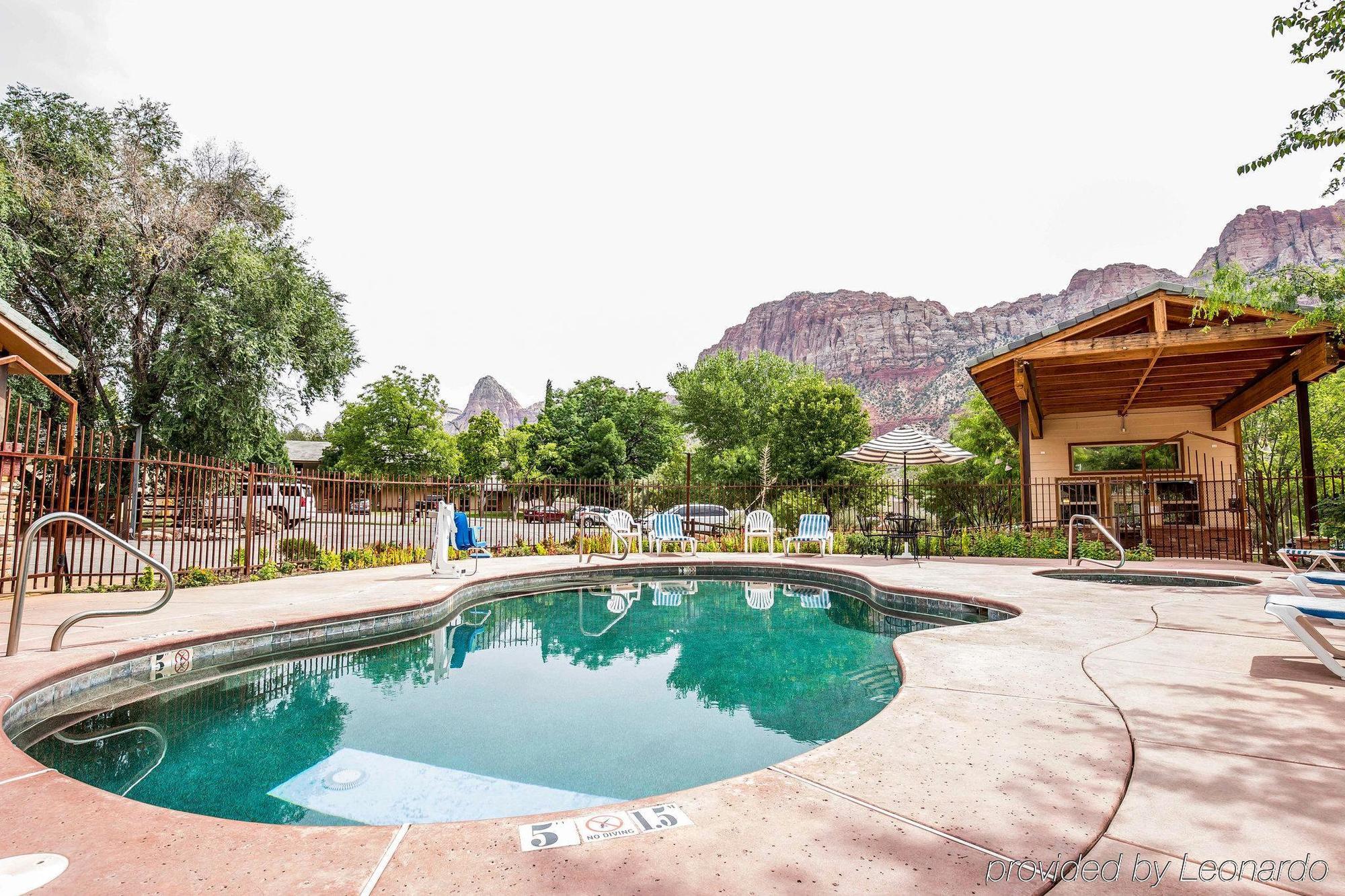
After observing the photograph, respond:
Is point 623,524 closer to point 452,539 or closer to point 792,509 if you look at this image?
point 452,539

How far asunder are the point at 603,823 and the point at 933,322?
360 ft

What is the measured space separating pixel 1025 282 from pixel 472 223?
8947cm

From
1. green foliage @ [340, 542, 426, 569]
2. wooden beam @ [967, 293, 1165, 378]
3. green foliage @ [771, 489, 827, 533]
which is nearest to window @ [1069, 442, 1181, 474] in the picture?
wooden beam @ [967, 293, 1165, 378]

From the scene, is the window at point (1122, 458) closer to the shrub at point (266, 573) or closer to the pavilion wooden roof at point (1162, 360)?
the pavilion wooden roof at point (1162, 360)

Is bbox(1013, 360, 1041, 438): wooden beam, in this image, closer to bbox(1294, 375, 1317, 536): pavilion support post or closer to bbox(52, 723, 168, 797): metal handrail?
bbox(1294, 375, 1317, 536): pavilion support post

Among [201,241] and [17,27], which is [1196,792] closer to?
[201,241]

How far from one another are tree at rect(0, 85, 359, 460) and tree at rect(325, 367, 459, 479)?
10.0 meters

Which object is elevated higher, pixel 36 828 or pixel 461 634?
pixel 36 828

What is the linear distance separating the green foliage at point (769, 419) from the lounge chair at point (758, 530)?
5273 millimetres

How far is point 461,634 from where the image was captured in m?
6.48

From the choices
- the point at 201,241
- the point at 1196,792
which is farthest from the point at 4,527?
the point at 201,241

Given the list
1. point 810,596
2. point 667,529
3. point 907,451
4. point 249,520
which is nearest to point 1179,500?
point 907,451

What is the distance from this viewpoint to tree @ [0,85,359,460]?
16.0 metres

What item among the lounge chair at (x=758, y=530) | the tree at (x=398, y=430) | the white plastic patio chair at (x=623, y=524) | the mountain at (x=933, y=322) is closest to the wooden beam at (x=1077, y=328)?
the lounge chair at (x=758, y=530)
